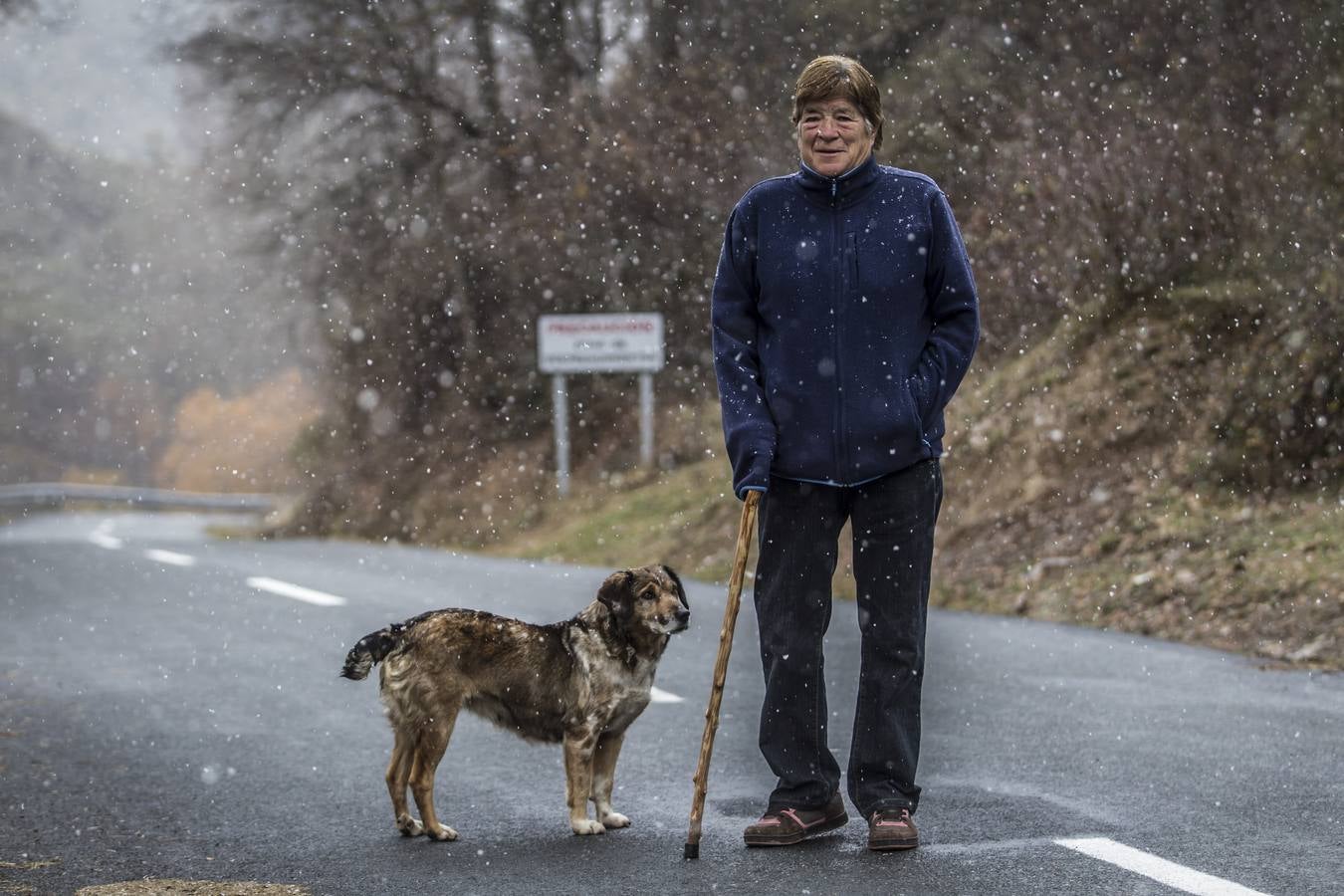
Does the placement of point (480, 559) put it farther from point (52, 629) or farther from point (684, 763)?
point (684, 763)

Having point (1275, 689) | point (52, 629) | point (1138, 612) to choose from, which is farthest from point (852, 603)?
point (52, 629)

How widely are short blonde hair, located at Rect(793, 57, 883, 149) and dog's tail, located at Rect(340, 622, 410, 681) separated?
2062mm

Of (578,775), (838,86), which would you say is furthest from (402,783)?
(838,86)

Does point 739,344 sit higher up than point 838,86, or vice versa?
point 838,86

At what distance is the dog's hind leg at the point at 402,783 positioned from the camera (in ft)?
17.4

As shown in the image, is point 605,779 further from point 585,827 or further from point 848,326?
point 848,326

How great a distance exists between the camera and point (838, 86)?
15.7 feet

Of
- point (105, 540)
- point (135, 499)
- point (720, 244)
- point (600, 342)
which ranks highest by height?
point (720, 244)

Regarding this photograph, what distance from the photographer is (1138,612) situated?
10750 mm

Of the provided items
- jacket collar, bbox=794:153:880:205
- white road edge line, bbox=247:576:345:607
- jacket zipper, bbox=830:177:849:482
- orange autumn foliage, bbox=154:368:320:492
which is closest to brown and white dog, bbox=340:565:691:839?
jacket zipper, bbox=830:177:849:482

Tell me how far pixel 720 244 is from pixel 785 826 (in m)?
18.0

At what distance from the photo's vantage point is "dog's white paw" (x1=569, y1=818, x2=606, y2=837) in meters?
5.27

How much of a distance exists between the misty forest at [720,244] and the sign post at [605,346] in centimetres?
111

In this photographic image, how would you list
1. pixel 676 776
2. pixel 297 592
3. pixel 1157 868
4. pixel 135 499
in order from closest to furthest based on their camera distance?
pixel 1157 868, pixel 676 776, pixel 297 592, pixel 135 499
